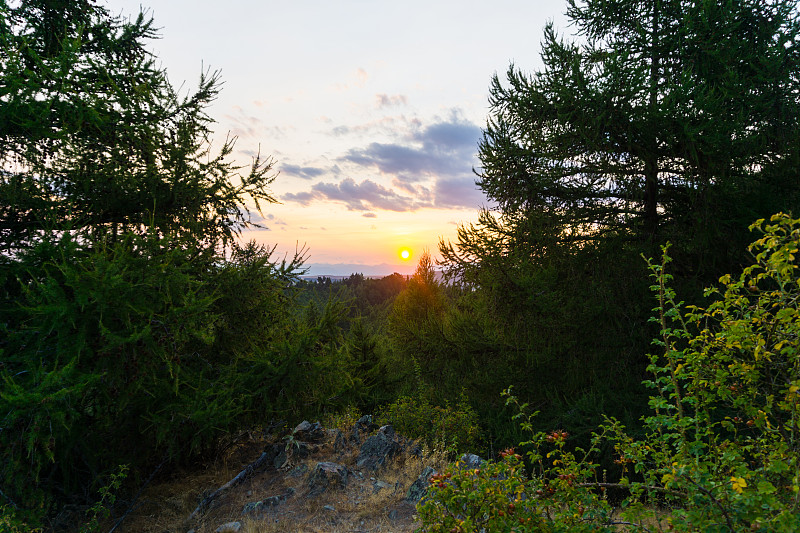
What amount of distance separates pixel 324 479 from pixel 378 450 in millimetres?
1139

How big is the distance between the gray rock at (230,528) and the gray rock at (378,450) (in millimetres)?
2064

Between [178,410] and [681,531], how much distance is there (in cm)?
562

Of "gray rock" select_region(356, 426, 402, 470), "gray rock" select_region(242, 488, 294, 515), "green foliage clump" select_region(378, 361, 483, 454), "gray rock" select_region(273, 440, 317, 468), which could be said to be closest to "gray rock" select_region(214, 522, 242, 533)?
"gray rock" select_region(242, 488, 294, 515)

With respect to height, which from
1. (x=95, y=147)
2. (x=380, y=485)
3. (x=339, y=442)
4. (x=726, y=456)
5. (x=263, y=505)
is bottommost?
(x=263, y=505)

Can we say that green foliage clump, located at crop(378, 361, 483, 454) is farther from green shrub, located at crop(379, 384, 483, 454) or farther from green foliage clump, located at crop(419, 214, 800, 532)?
green foliage clump, located at crop(419, 214, 800, 532)

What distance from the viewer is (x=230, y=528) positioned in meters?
5.05

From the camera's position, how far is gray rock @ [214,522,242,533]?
5.02 metres

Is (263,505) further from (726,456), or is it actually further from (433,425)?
(726,456)

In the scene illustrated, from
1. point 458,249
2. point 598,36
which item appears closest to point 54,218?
point 458,249

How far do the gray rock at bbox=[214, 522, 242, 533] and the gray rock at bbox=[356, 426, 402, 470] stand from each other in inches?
81.3

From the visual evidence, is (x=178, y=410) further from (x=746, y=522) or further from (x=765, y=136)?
(x=765, y=136)

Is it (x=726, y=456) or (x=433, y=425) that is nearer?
(x=726, y=456)

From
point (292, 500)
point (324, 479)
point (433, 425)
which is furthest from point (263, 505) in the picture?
point (433, 425)

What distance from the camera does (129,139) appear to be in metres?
6.80
